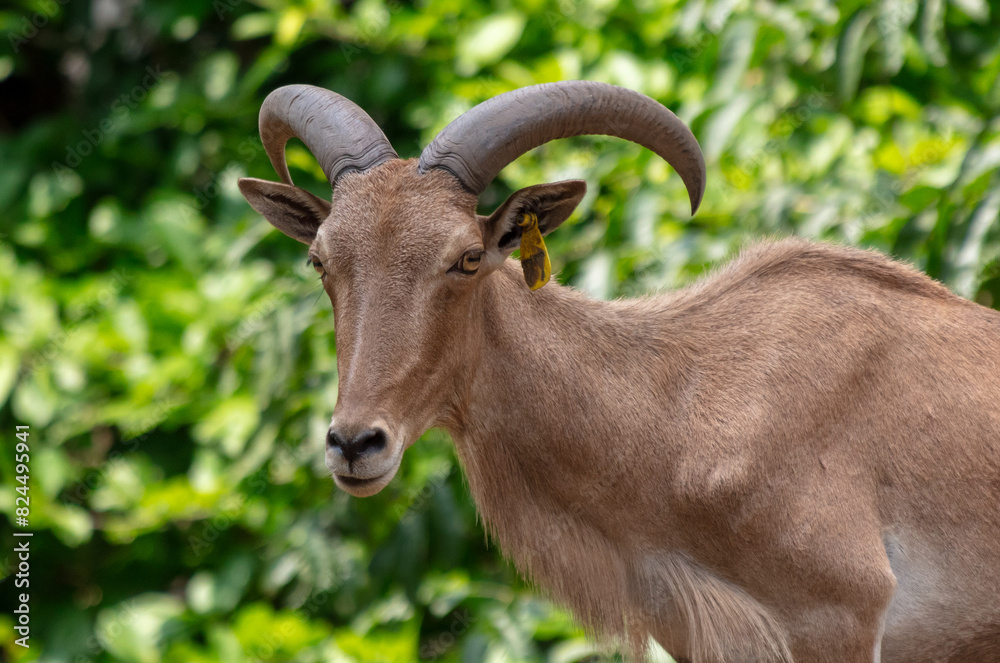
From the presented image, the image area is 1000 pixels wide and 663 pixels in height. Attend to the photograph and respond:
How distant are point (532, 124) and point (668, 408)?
1.17 m

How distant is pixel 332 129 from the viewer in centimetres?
383

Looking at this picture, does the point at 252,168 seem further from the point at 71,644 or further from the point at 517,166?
the point at 71,644

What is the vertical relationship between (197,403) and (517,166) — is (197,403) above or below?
below

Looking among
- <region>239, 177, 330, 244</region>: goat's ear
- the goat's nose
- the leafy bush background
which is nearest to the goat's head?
the goat's nose

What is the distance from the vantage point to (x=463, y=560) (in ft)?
22.5

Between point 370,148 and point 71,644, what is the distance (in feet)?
21.0

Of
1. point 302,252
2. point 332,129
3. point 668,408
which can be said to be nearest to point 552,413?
point 668,408

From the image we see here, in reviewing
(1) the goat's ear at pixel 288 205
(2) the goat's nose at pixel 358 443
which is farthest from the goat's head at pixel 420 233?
(1) the goat's ear at pixel 288 205

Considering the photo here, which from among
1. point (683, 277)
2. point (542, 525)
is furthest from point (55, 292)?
point (542, 525)

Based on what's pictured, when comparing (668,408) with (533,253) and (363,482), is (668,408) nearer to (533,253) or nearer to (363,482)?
(533,253)

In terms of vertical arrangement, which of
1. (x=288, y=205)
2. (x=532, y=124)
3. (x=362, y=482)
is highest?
(x=532, y=124)

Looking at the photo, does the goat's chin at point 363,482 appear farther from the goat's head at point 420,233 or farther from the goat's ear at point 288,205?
the goat's ear at point 288,205

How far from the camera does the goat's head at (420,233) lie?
3352 mm

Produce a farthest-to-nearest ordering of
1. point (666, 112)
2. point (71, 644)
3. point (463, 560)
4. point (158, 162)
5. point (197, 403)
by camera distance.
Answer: point (158, 162) → point (71, 644) → point (197, 403) → point (463, 560) → point (666, 112)
